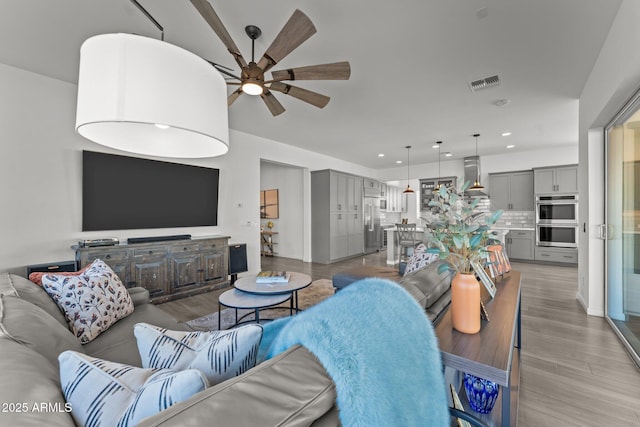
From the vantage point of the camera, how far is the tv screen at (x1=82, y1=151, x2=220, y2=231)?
3.17 metres

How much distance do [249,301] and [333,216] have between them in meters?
4.24

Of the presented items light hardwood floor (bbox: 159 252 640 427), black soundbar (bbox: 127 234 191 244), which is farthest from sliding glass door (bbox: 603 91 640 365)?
black soundbar (bbox: 127 234 191 244)

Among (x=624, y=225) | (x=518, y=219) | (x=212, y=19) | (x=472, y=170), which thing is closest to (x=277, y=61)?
(x=212, y=19)

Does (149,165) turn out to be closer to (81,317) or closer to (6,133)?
(6,133)

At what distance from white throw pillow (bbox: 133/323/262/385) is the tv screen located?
3199 millimetres

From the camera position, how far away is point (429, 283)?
4.40 ft

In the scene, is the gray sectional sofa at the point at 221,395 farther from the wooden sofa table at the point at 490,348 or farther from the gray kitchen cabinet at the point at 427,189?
the gray kitchen cabinet at the point at 427,189

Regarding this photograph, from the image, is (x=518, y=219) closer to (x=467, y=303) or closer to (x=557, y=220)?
(x=557, y=220)

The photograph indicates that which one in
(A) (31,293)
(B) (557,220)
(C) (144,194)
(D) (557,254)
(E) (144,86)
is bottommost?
(D) (557,254)

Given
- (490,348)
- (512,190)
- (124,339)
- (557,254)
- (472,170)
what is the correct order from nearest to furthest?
(490,348) → (124,339) → (557,254) → (512,190) → (472,170)

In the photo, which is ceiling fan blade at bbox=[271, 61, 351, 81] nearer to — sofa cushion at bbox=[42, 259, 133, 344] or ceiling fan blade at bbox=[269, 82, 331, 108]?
ceiling fan blade at bbox=[269, 82, 331, 108]

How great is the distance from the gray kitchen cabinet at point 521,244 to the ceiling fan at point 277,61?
20.7 feet

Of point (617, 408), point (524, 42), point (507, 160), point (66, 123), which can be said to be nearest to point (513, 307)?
point (617, 408)

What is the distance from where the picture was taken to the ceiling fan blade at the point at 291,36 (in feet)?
5.08
